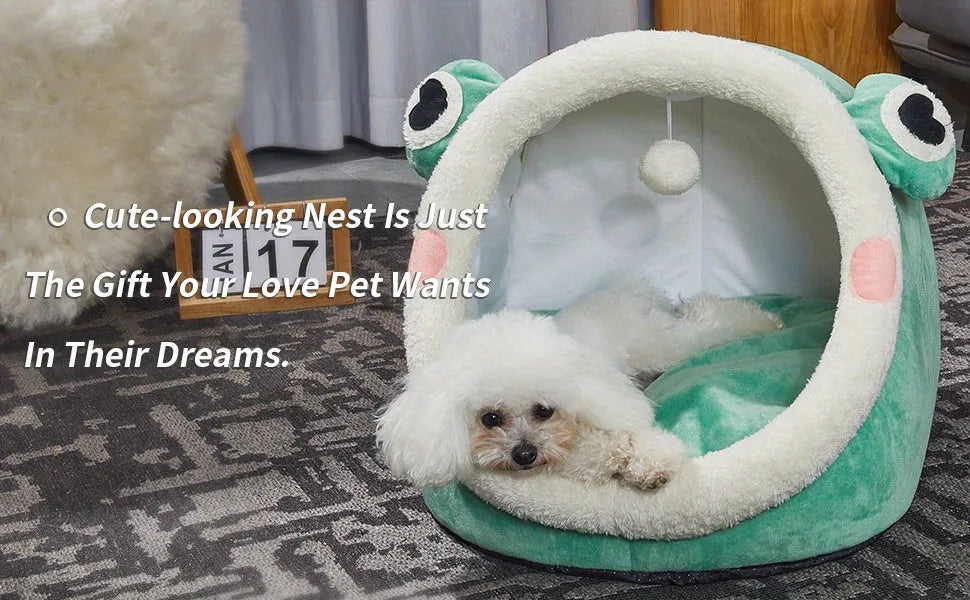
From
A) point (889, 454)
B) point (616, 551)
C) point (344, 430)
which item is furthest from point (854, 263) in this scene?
point (344, 430)

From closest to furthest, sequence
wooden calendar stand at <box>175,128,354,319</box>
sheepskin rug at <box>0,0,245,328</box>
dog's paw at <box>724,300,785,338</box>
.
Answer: dog's paw at <box>724,300,785,338</box> < sheepskin rug at <box>0,0,245,328</box> < wooden calendar stand at <box>175,128,354,319</box>

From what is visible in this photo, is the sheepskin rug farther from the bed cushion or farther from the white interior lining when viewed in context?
the bed cushion

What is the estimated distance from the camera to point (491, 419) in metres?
1.06

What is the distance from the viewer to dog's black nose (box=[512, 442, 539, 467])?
105 cm

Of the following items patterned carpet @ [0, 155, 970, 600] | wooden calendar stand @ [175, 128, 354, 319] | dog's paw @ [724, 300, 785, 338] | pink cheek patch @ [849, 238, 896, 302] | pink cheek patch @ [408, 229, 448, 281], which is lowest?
patterned carpet @ [0, 155, 970, 600]

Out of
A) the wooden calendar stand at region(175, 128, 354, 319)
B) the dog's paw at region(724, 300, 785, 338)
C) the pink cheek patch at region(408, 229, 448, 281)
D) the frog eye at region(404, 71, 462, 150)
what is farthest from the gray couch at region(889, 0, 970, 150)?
the pink cheek patch at region(408, 229, 448, 281)

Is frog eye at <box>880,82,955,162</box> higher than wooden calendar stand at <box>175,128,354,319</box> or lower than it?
higher

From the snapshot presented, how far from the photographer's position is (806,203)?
4.87ft

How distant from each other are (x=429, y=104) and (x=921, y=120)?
0.51m

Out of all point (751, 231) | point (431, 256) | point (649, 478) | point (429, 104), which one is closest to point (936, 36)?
point (751, 231)

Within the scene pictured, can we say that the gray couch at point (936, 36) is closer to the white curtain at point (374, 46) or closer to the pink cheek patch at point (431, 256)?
the white curtain at point (374, 46)

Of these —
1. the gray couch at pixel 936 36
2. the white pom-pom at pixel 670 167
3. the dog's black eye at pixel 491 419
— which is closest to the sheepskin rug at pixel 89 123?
the white pom-pom at pixel 670 167

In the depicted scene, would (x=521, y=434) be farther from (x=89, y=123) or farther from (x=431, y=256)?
(x=89, y=123)

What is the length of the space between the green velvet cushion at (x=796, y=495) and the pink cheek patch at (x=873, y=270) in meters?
0.08
